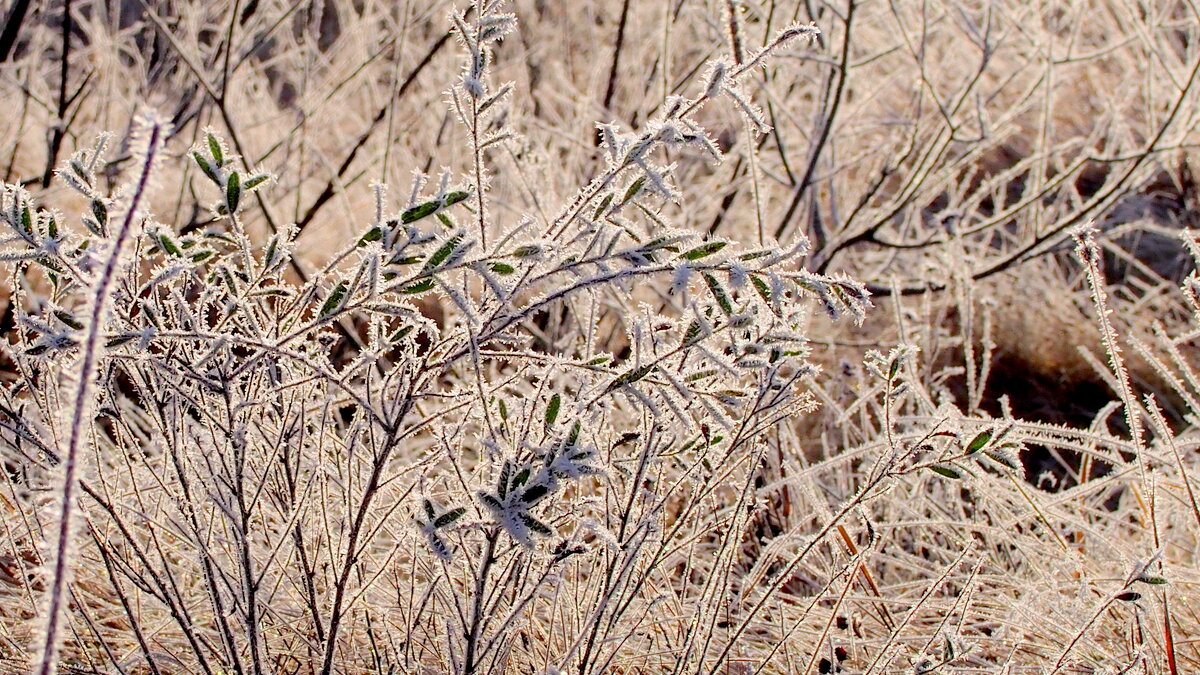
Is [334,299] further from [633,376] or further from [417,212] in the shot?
[633,376]

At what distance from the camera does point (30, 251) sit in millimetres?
1043

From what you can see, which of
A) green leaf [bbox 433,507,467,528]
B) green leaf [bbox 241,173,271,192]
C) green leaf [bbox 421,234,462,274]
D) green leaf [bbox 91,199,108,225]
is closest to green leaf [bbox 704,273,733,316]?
green leaf [bbox 421,234,462,274]

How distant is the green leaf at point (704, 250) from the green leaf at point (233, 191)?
504 millimetres

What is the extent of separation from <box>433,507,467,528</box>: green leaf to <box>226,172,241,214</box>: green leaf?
0.42 metres

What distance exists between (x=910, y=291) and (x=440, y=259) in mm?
2503

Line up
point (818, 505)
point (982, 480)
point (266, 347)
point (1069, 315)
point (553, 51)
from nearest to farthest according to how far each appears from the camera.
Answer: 1. point (266, 347)
2. point (818, 505)
3. point (982, 480)
4. point (1069, 315)
5. point (553, 51)

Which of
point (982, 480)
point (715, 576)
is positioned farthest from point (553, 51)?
point (715, 576)

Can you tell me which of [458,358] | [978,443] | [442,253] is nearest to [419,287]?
[442,253]

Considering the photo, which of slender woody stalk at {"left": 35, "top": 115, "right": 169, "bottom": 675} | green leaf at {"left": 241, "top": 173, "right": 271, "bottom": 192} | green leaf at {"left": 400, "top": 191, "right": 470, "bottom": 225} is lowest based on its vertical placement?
slender woody stalk at {"left": 35, "top": 115, "right": 169, "bottom": 675}

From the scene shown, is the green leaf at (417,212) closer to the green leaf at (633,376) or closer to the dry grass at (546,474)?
the dry grass at (546,474)

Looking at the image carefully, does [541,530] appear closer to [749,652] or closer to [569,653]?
[569,653]

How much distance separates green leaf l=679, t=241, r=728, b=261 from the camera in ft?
3.53

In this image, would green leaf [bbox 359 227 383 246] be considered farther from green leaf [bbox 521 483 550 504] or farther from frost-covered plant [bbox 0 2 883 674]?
green leaf [bbox 521 483 550 504]

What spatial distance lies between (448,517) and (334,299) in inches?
10.8
